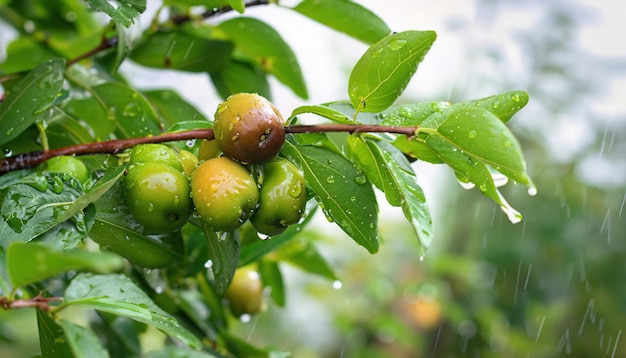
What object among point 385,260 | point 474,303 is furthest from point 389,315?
point 474,303

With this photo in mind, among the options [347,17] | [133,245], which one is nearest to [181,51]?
[347,17]

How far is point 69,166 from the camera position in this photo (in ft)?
1.65

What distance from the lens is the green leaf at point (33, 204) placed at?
44 centimetres

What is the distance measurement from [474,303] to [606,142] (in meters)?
1.44

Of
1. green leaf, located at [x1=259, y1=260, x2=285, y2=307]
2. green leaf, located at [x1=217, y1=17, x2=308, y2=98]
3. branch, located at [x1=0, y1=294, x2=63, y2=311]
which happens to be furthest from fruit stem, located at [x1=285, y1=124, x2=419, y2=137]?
green leaf, located at [x1=259, y1=260, x2=285, y2=307]

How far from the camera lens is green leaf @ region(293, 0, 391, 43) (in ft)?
2.21

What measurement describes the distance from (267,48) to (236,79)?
55 millimetres

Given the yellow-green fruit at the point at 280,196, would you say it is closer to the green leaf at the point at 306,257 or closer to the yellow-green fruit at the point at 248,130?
the yellow-green fruit at the point at 248,130

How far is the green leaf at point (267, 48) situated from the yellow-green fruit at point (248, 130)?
13.0 inches

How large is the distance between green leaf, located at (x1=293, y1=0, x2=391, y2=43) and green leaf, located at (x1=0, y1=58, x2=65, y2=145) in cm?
26

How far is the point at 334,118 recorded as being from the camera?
48cm

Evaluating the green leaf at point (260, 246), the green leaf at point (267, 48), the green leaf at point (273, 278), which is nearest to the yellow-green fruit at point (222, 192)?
the green leaf at point (260, 246)

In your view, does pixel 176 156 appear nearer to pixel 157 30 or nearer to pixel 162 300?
pixel 162 300

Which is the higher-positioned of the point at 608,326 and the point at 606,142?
the point at 606,142
